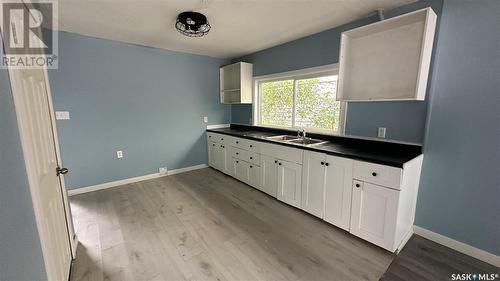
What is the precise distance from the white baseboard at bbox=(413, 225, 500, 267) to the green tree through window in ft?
4.71

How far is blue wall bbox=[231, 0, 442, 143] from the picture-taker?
205cm

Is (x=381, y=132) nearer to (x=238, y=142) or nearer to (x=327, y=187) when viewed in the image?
(x=327, y=187)

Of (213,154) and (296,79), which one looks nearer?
(296,79)

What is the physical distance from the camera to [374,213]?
1896 mm

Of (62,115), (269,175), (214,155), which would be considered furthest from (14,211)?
(214,155)

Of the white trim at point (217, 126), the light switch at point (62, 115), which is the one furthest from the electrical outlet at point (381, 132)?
the light switch at point (62, 115)

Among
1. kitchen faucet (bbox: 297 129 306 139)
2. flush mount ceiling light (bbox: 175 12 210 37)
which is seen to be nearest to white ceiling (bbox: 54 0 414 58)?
flush mount ceiling light (bbox: 175 12 210 37)

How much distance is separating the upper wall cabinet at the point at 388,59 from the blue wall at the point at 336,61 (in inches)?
8.4

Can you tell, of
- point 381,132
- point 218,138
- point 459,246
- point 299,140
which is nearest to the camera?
point 459,246

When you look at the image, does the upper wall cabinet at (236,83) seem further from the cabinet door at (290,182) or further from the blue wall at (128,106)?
the cabinet door at (290,182)

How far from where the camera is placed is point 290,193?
2664mm

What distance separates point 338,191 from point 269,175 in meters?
1.04

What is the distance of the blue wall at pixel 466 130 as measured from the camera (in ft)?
5.50

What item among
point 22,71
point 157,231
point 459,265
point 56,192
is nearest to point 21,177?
point 22,71
